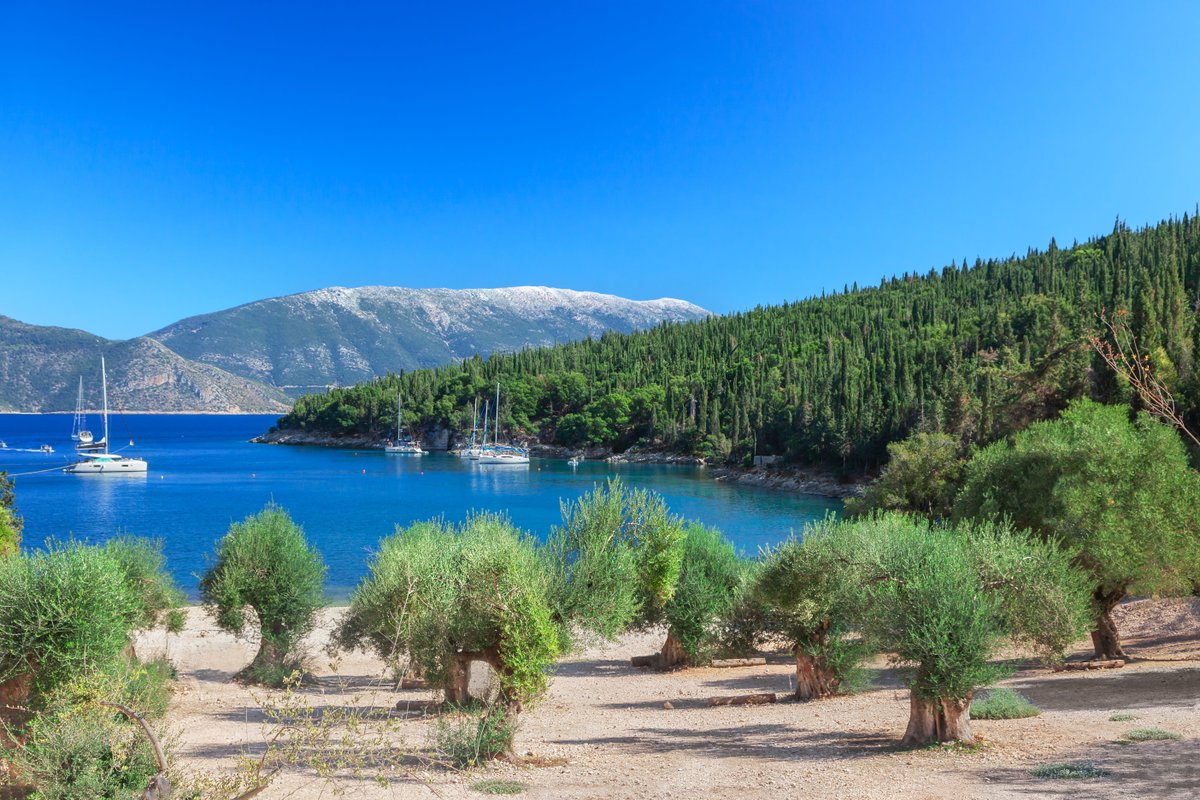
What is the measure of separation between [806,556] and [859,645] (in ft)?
10.4

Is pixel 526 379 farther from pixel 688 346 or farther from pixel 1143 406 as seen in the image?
pixel 1143 406

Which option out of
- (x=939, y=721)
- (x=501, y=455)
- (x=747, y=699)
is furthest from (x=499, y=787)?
(x=501, y=455)

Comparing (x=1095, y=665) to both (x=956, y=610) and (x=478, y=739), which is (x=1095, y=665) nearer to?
(x=956, y=610)

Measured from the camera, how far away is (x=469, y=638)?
575 inches

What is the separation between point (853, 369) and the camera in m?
98.8

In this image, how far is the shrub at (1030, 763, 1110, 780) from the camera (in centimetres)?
1082

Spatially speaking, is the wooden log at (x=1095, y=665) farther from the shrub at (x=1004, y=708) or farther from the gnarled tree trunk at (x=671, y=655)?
the gnarled tree trunk at (x=671, y=655)

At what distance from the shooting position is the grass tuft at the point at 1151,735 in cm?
1205

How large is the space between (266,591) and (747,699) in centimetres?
1298

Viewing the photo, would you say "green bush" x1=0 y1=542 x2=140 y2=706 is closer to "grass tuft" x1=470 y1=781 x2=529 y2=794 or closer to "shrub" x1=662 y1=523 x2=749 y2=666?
"grass tuft" x1=470 y1=781 x2=529 y2=794

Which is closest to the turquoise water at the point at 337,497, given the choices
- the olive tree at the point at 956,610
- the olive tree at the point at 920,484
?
the olive tree at the point at 920,484

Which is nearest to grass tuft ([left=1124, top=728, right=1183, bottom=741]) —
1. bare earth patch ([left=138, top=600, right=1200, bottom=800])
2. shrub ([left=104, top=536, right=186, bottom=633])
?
bare earth patch ([left=138, top=600, right=1200, bottom=800])

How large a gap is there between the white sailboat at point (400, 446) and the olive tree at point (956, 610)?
390ft

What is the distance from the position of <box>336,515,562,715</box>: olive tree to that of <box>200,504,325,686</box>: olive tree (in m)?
5.88
